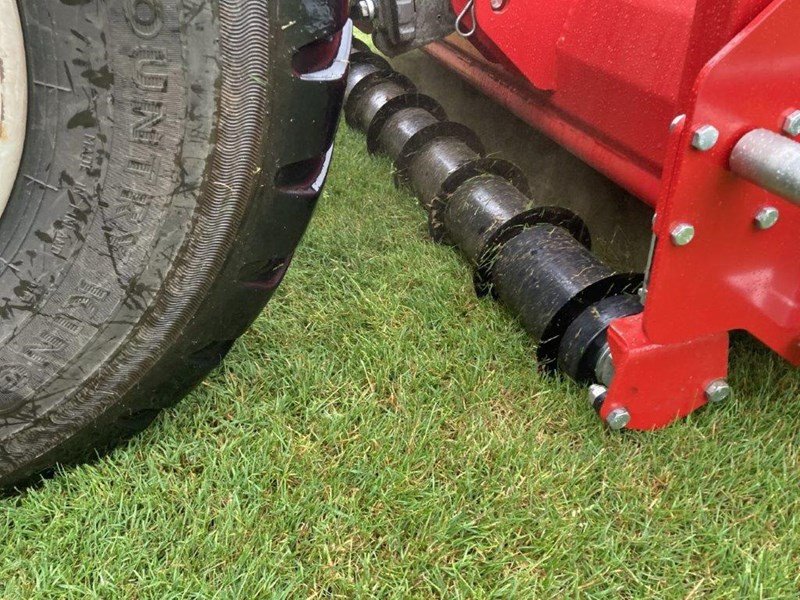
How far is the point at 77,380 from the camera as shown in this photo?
1.15 meters

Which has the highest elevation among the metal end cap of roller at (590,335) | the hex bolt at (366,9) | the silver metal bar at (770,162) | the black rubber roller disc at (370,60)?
the hex bolt at (366,9)

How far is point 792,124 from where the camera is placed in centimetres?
115

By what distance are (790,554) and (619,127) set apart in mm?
924

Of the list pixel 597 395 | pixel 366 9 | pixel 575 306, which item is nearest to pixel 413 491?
pixel 597 395

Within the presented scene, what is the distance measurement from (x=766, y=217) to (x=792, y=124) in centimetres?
17

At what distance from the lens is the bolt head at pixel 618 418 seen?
1365mm

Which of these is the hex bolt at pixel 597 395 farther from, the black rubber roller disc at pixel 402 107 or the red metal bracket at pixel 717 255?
the black rubber roller disc at pixel 402 107

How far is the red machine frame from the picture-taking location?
3.64 feet

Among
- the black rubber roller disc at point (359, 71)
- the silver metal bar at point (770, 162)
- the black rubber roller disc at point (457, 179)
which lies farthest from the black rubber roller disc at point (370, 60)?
the silver metal bar at point (770, 162)

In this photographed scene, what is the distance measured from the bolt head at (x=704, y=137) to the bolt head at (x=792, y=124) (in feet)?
0.42

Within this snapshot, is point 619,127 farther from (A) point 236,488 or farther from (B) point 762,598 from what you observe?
(A) point 236,488

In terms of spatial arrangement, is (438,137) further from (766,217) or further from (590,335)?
(766,217)

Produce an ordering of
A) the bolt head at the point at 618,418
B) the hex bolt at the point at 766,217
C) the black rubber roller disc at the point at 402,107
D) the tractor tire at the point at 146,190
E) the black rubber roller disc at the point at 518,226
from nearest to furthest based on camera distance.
A: the tractor tire at the point at 146,190, the hex bolt at the point at 766,217, the bolt head at the point at 618,418, the black rubber roller disc at the point at 518,226, the black rubber roller disc at the point at 402,107

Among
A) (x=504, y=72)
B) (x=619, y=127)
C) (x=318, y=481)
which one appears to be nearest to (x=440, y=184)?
(x=504, y=72)
